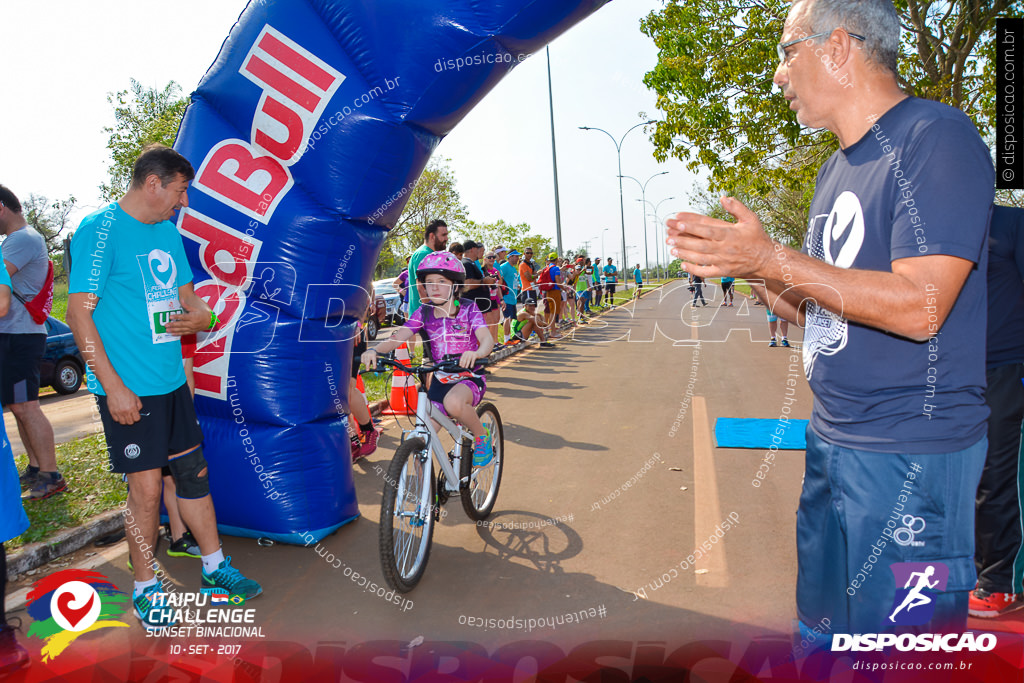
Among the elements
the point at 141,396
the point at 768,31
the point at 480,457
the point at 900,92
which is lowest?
the point at 480,457

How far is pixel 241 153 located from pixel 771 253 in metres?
3.54

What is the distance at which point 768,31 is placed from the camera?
10.9 metres

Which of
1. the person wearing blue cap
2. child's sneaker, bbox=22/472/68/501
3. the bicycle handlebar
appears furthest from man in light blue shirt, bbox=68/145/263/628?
the person wearing blue cap

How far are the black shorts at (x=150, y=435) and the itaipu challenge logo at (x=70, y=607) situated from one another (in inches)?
31.3

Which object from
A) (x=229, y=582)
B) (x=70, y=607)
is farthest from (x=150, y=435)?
(x=70, y=607)

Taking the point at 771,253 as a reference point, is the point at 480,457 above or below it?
below

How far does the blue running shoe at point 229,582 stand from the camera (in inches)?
142

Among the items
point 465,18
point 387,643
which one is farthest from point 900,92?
point 387,643

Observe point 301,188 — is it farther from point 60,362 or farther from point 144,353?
point 60,362

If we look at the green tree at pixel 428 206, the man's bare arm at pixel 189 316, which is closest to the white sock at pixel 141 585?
the man's bare arm at pixel 189 316

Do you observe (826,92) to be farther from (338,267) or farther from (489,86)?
(338,267)

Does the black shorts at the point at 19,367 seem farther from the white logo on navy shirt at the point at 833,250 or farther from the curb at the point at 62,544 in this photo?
the white logo on navy shirt at the point at 833,250

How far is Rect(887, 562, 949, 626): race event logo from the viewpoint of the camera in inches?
62.1

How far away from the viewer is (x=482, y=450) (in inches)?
182
